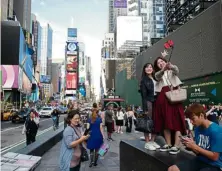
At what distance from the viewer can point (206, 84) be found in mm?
30312

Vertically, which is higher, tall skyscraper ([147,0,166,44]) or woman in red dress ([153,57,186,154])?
tall skyscraper ([147,0,166,44])

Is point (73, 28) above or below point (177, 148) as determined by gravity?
above

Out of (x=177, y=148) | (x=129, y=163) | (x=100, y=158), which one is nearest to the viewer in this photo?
(x=177, y=148)

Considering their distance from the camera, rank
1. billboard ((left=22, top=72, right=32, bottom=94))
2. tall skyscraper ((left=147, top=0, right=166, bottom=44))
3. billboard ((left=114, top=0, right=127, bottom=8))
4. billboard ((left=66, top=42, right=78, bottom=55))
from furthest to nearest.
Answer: billboard ((left=66, top=42, right=78, bottom=55)) → billboard ((left=114, top=0, right=127, bottom=8)) → tall skyscraper ((left=147, top=0, right=166, bottom=44)) → billboard ((left=22, top=72, right=32, bottom=94))

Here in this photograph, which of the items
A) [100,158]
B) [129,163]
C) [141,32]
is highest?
[141,32]

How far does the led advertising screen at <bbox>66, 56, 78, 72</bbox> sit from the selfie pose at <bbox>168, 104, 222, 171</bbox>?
11330 cm

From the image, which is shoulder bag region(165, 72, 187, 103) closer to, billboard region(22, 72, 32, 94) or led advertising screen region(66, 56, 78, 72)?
billboard region(22, 72, 32, 94)

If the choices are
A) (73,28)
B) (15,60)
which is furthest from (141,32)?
(73,28)

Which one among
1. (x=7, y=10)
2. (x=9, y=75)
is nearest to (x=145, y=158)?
(x=9, y=75)

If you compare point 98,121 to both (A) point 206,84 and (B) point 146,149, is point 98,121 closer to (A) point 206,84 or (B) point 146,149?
(B) point 146,149

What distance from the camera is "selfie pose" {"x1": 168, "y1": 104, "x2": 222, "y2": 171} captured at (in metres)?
2.67

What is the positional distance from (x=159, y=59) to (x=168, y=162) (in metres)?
2.02

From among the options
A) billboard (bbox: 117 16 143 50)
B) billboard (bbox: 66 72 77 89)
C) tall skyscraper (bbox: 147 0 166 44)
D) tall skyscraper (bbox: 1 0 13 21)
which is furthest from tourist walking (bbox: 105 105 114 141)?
billboard (bbox: 66 72 77 89)

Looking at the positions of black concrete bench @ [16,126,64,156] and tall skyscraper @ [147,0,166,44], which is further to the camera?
tall skyscraper @ [147,0,166,44]
